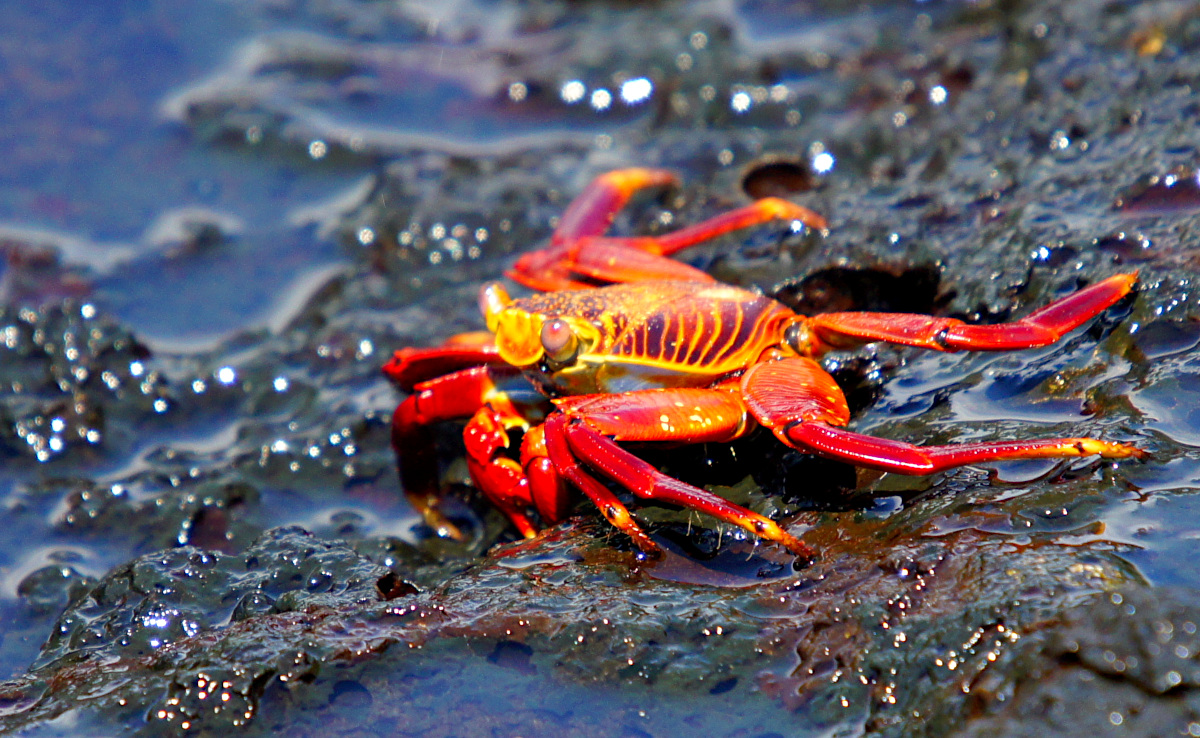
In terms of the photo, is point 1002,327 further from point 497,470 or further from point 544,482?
point 497,470

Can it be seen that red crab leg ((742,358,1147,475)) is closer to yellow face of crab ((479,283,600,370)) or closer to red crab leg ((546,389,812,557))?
red crab leg ((546,389,812,557))

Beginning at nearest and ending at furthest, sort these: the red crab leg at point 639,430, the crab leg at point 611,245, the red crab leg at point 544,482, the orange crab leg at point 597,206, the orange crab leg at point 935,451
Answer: the orange crab leg at point 935,451
the red crab leg at point 639,430
the red crab leg at point 544,482
the crab leg at point 611,245
the orange crab leg at point 597,206

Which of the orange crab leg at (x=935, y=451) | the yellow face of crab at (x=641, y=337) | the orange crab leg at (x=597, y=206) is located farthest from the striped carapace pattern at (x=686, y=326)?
the orange crab leg at (x=597, y=206)

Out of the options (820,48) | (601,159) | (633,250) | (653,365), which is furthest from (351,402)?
(820,48)

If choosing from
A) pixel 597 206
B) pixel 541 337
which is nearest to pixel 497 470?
pixel 541 337

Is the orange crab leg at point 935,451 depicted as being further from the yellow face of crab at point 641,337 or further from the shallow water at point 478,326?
the yellow face of crab at point 641,337
